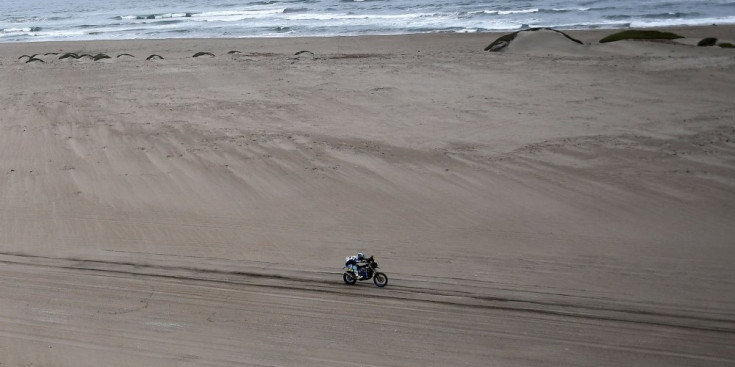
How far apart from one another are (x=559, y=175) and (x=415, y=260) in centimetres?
378

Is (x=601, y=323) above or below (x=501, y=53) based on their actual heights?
below

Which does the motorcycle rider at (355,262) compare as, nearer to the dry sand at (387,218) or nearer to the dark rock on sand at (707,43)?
the dry sand at (387,218)

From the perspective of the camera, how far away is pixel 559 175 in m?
12.2

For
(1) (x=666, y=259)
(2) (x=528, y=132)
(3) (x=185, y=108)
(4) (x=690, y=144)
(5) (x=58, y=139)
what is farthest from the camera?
(3) (x=185, y=108)

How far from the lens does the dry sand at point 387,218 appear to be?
7934mm

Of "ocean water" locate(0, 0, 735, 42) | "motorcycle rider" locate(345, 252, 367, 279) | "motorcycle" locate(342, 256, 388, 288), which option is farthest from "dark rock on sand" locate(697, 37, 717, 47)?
"motorcycle rider" locate(345, 252, 367, 279)

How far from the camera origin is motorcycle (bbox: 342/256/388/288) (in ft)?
28.8

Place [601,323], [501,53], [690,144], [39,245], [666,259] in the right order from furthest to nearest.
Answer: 1. [501,53]
2. [690,144]
3. [39,245]
4. [666,259]
5. [601,323]

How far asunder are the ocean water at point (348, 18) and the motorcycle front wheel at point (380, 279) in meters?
25.4

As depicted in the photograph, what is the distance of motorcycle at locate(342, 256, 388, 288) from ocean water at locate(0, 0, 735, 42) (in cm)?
2541

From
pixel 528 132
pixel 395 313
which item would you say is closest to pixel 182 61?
pixel 528 132

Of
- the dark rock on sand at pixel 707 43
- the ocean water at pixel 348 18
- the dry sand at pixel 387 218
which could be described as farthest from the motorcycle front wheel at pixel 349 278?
the ocean water at pixel 348 18

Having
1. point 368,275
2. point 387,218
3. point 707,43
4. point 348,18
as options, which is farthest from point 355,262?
point 348,18

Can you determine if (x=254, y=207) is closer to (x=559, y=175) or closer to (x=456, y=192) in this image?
(x=456, y=192)
